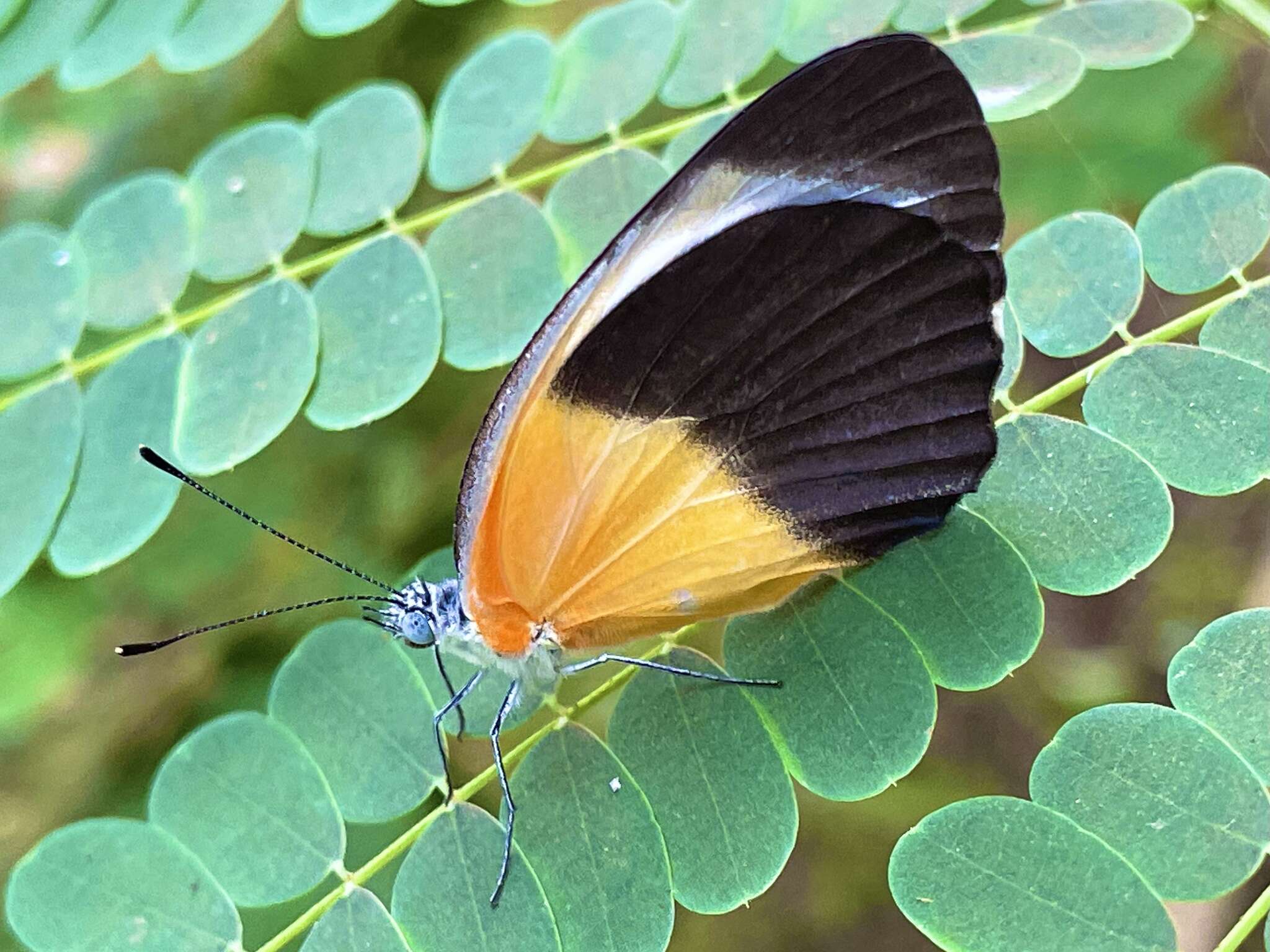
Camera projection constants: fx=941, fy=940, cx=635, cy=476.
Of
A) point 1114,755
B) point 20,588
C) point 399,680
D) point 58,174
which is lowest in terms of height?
point 1114,755

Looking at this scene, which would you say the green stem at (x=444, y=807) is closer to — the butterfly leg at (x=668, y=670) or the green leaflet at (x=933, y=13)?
the butterfly leg at (x=668, y=670)

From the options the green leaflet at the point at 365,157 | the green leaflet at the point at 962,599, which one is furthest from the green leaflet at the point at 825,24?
the green leaflet at the point at 962,599

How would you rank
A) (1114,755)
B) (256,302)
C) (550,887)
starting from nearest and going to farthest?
1. (1114,755)
2. (550,887)
3. (256,302)

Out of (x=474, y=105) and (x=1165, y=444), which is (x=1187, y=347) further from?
(x=474, y=105)

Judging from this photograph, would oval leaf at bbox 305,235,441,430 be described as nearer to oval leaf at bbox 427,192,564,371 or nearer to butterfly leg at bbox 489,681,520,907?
oval leaf at bbox 427,192,564,371

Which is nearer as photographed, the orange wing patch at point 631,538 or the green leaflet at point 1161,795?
the green leaflet at point 1161,795

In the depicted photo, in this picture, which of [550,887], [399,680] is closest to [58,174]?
[399,680]

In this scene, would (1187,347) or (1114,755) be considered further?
(1187,347)

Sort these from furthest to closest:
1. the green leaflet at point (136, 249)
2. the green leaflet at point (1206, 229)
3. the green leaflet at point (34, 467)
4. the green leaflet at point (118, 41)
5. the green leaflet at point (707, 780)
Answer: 1. the green leaflet at point (118, 41)
2. the green leaflet at point (136, 249)
3. the green leaflet at point (34, 467)
4. the green leaflet at point (1206, 229)
5. the green leaflet at point (707, 780)
